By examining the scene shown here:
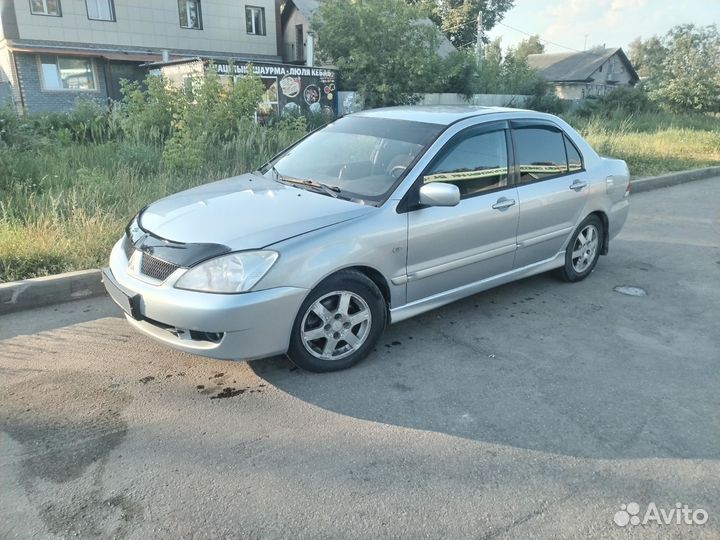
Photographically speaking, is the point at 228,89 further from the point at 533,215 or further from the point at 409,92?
the point at 409,92

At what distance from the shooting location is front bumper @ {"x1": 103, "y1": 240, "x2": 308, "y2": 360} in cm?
309

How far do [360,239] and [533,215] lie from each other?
1853mm

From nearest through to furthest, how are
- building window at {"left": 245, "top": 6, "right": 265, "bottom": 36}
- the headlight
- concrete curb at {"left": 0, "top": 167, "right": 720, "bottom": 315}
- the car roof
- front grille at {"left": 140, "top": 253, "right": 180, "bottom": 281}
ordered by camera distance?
1. the headlight
2. front grille at {"left": 140, "top": 253, "right": 180, "bottom": 281}
3. the car roof
4. concrete curb at {"left": 0, "top": 167, "right": 720, "bottom": 315}
5. building window at {"left": 245, "top": 6, "right": 265, "bottom": 36}

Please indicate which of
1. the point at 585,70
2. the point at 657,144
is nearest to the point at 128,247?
the point at 657,144

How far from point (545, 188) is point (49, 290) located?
4243mm

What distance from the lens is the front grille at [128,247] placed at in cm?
363

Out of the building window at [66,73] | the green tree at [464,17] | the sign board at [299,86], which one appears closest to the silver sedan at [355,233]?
the sign board at [299,86]

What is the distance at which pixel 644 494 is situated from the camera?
2580 mm

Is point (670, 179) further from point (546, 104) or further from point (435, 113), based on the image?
point (546, 104)

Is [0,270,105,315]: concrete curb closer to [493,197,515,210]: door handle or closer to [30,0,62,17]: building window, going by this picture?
[493,197,515,210]: door handle

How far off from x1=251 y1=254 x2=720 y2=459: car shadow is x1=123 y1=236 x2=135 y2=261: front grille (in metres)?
1.09

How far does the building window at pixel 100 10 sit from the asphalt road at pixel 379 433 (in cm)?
2459

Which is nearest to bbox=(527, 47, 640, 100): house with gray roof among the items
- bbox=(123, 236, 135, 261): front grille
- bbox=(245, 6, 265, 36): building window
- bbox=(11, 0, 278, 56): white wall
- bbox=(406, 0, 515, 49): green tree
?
bbox=(406, 0, 515, 49): green tree

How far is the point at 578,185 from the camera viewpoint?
505cm
